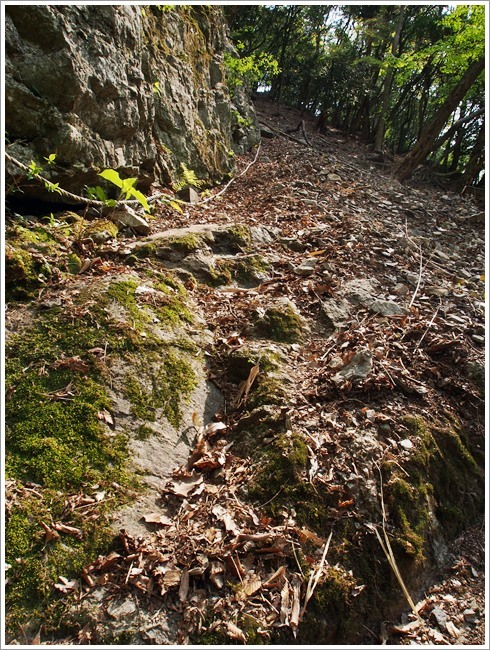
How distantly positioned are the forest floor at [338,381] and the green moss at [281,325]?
9 cm

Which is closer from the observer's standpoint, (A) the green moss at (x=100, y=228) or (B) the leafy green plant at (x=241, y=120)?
(A) the green moss at (x=100, y=228)

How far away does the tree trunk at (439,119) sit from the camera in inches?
376

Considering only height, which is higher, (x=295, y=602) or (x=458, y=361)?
(x=458, y=361)

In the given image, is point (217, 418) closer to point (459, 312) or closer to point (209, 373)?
point (209, 373)

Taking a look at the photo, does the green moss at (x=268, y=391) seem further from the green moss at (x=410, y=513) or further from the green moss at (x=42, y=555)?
the green moss at (x=42, y=555)

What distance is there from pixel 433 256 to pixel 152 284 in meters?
4.64

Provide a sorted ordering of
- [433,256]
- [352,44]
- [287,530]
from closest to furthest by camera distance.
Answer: [287,530] < [433,256] < [352,44]

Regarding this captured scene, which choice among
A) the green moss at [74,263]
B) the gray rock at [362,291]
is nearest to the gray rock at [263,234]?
the gray rock at [362,291]

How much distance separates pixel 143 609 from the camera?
1998 millimetres

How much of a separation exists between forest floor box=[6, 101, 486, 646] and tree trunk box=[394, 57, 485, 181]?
496cm

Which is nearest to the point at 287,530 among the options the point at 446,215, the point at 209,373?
the point at 209,373

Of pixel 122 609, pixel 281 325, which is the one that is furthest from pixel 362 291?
pixel 122 609

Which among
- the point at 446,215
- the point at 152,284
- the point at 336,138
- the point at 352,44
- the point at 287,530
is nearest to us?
the point at 287,530

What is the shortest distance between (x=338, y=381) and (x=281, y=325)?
0.90m
